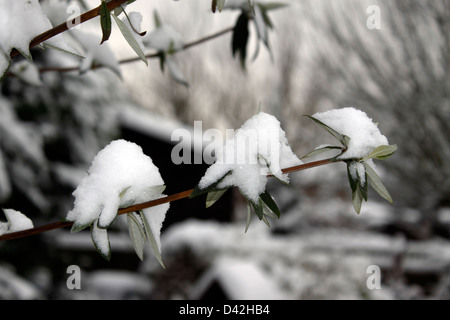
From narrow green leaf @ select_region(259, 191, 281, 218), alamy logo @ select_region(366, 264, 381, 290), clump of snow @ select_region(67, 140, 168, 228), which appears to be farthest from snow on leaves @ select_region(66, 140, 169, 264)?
alamy logo @ select_region(366, 264, 381, 290)

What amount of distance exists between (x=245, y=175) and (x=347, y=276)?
3.44 metres

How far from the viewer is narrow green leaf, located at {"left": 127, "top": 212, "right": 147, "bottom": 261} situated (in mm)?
454

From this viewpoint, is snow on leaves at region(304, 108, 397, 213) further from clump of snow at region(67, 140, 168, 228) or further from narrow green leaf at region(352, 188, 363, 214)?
clump of snow at region(67, 140, 168, 228)

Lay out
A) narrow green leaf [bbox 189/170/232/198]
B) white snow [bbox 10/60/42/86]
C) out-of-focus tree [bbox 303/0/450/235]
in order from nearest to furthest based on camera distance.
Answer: narrow green leaf [bbox 189/170/232/198] → white snow [bbox 10/60/42/86] → out-of-focus tree [bbox 303/0/450/235]

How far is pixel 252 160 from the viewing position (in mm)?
406

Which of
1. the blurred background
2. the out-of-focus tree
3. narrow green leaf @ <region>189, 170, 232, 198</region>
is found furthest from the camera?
the out-of-focus tree

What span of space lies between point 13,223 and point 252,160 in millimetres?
307

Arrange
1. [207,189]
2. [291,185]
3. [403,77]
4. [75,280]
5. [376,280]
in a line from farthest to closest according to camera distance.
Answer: [403,77]
[291,185]
[376,280]
[75,280]
[207,189]

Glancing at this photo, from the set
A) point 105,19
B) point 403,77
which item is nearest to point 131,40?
point 105,19

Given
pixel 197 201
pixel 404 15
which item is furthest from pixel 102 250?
pixel 197 201

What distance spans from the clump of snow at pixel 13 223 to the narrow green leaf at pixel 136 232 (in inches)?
5.7

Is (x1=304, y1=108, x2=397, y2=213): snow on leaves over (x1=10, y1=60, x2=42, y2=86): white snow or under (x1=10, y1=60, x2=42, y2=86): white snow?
under

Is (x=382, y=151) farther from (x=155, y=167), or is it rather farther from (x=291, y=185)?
(x=291, y=185)

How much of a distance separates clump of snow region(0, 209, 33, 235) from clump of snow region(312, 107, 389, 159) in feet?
1.21
